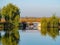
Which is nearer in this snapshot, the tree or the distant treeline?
the tree

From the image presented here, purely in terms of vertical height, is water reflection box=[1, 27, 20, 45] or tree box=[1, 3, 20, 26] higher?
tree box=[1, 3, 20, 26]

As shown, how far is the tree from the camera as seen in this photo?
51041 mm

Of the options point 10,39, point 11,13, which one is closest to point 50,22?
point 11,13

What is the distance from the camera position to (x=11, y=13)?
51.4m

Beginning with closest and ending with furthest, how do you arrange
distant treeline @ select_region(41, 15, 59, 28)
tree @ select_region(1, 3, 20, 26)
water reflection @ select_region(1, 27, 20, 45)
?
1. water reflection @ select_region(1, 27, 20, 45)
2. tree @ select_region(1, 3, 20, 26)
3. distant treeline @ select_region(41, 15, 59, 28)

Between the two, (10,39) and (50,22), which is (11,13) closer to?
(50,22)

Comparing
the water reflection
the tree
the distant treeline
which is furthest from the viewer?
the distant treeline

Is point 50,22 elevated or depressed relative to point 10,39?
depressed

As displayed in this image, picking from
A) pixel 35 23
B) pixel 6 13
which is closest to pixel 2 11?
pixel 6 13

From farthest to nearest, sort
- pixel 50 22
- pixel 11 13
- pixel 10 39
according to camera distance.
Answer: pixel 50 22 → pixel 11 13 → pixel 10 39

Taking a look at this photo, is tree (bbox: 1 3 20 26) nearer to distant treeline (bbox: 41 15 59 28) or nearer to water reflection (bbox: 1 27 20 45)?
distant treeline (bbox: 41 15 59 28)

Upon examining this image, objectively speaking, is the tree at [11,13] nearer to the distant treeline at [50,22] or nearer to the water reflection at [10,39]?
the distant treeline at [50,22]

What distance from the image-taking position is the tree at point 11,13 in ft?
167

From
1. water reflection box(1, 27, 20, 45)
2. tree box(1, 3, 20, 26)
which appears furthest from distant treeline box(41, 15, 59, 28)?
water reflection box(1, 27, 20, 45)
